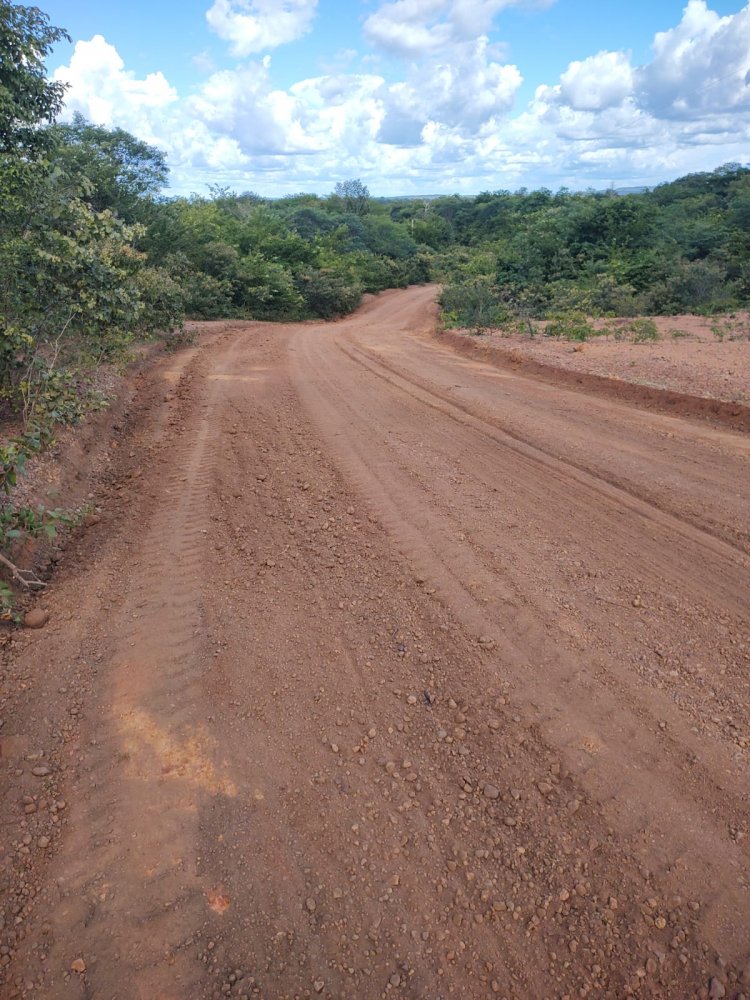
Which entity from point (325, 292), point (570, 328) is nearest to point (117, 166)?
point (325, 292)

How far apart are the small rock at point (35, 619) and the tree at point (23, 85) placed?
16.9 feet

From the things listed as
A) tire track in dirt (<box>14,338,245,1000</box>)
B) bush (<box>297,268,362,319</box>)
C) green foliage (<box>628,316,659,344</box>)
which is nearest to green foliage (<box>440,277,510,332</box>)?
green foliage (<box>628,316,659,344</box>)

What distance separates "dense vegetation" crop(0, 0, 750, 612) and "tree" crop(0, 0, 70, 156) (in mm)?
16

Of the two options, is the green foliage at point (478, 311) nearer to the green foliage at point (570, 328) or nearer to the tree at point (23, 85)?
the green foliage at point (570, 328)

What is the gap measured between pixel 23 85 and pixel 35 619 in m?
6.26

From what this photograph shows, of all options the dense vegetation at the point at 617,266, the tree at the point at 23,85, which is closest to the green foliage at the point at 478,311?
the dense vegetation at the point at 617,266

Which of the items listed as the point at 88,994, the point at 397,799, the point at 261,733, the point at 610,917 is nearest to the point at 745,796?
the point at 610,917

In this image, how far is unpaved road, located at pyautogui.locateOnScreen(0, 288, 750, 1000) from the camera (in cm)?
234

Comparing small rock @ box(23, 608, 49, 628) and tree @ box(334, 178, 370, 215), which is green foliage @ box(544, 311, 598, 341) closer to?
small rock @ box(23, 608, 49, 628)

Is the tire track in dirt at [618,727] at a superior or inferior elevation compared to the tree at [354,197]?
inferior

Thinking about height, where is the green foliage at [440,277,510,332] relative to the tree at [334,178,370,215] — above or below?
below

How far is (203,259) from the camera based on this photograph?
2023 centimetres

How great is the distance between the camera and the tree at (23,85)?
6.36 meters

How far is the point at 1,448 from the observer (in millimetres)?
4344
